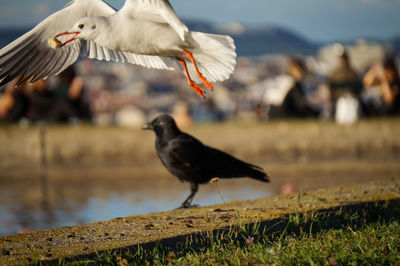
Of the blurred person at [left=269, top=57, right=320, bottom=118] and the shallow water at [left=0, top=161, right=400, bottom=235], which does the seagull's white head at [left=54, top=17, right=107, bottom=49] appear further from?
the blurred person at [left=269, top=57, right=320, bottom=118]

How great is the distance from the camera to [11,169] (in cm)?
1230

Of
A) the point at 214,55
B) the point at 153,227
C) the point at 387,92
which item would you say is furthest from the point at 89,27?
the point at 387,92

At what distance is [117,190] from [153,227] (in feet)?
19.7

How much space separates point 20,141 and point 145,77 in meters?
61.9

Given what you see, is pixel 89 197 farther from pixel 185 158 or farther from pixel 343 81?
pixel 343 81

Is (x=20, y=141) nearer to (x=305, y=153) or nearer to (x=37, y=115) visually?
(x=37, y=115)

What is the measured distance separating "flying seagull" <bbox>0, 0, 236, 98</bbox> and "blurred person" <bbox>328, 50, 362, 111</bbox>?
1042cm

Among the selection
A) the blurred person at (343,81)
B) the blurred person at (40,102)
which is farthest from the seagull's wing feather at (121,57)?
the blurred person at (343,81)

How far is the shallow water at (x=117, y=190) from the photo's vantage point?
7688 mm

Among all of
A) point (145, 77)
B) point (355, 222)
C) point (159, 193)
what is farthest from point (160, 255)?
point (145, 77)

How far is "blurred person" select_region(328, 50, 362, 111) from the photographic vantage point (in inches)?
581

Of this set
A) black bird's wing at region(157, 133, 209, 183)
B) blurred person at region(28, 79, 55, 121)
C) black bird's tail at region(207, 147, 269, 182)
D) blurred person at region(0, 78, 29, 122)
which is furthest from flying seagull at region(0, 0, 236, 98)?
blurred person at region(0, 78, 29, 122)

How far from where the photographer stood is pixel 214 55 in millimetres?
4633

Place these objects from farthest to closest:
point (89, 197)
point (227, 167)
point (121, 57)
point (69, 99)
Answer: point (69, 99) < point (89, 197) < point (227, 167) < point (121, 57)
